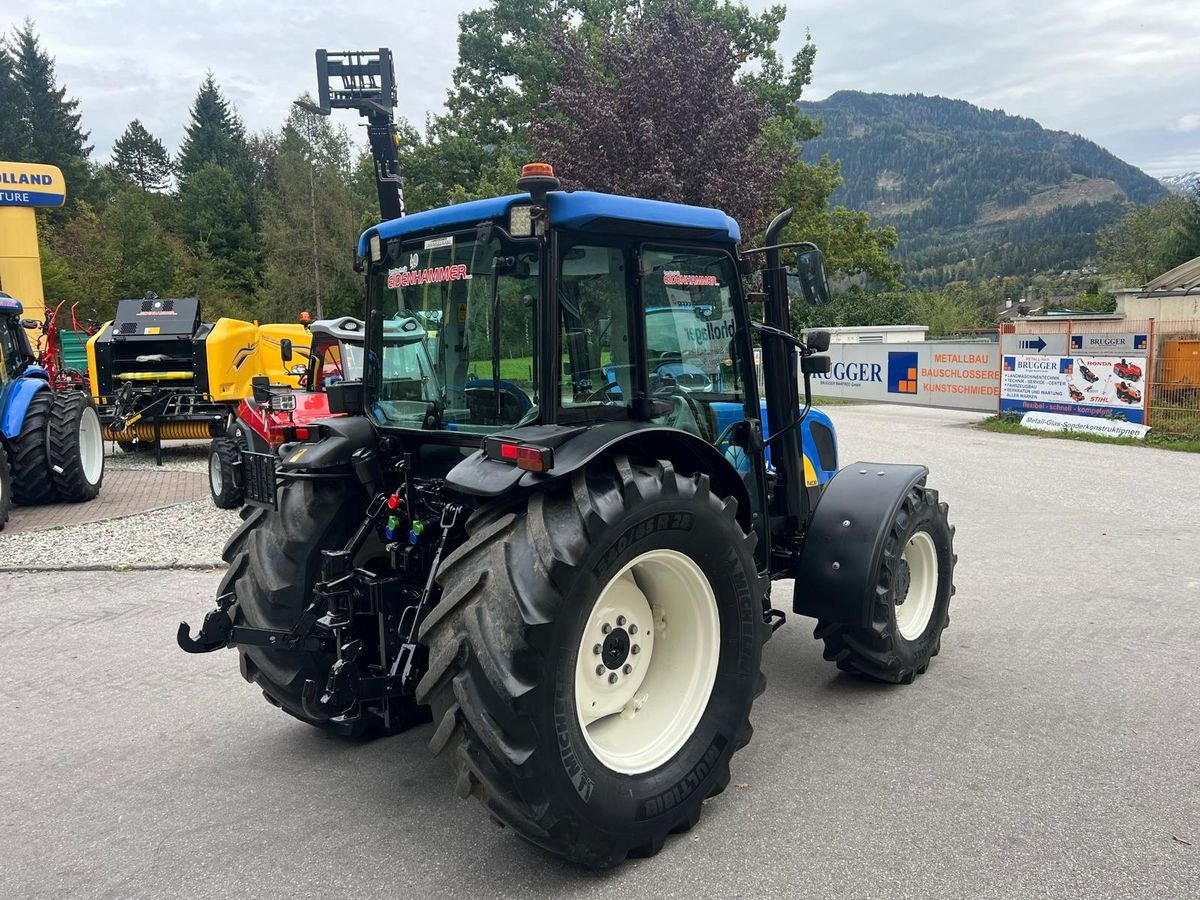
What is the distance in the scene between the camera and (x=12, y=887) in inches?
117

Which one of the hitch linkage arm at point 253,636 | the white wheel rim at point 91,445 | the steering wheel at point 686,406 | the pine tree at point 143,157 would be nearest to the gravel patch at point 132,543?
the white wheel rim at point 91,445

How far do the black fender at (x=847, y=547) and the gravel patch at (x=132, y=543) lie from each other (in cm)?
521

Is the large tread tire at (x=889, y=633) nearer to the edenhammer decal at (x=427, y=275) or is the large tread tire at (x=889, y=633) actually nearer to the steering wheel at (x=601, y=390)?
the steering wheel at (x=601, y=390)

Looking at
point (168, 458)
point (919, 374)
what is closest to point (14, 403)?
point (168, 458)

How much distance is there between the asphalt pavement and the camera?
2928mm

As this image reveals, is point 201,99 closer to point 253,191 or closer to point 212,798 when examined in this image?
point 253,191

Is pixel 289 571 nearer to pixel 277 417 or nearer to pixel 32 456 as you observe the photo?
pixel 277 417

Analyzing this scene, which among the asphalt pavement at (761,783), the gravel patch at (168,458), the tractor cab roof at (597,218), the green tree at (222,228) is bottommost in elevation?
the asphalt pavement at (761,783)

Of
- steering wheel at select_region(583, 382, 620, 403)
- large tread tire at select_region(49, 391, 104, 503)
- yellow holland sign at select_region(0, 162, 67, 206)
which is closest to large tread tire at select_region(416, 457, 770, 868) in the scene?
steering wheel at select_region(583, 382, 620, 403)

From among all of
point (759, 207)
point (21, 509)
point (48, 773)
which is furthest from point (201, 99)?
point (48, 773)

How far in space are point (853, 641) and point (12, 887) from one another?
345cm

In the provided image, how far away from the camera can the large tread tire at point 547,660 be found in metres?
2.72

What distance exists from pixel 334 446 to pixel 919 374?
20.0m

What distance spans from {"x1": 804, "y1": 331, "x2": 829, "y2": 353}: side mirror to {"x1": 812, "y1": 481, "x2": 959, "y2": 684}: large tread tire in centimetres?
87
